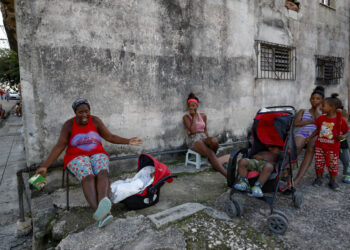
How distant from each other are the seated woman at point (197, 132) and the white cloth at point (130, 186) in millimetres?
1564

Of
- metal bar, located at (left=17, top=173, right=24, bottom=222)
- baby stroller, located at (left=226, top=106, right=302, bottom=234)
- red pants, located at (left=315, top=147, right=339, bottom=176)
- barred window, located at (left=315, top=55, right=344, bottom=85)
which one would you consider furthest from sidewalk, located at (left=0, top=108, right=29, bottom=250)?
barred window, located at (left=315, top=55, right=344, bottom=85)

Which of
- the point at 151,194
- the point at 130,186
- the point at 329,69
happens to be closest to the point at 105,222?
the point at 130,186

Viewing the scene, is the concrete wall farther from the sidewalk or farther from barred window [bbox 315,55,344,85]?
barred window [bbox 315,55,344,85]

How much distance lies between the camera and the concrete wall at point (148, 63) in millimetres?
3494

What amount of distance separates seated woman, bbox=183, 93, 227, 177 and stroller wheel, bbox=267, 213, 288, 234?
6.44 feet

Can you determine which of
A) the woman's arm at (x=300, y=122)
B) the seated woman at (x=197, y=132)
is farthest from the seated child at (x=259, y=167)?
the seated woman at (x=197, y=132)

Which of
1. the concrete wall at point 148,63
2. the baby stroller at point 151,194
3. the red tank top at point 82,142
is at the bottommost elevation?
the baby stroller at point 151,194

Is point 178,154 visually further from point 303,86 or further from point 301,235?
point 303,86

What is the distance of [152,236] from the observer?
237cm

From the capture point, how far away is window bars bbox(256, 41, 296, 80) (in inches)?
244

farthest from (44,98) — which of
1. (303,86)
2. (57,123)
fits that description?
(303,86)

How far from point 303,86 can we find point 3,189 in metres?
8.15

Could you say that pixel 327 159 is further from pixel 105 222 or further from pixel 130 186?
pixel 105 222

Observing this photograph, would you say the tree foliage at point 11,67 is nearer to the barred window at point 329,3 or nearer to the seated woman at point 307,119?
the seated woman at point 307,119
